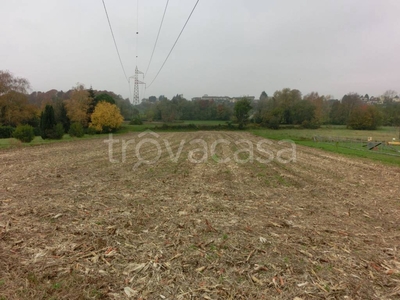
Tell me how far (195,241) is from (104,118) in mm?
44909

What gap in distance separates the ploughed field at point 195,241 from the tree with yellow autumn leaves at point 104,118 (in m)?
38.5

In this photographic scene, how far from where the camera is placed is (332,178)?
11336 mm

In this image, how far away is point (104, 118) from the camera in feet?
149

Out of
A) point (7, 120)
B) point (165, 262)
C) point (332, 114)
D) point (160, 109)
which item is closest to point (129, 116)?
point (160, 109)

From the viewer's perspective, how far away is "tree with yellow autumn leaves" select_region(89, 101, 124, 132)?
4506cm

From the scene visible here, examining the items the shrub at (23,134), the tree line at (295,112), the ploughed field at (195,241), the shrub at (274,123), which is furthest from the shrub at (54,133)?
the shrub at (274,123)

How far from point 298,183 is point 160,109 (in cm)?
6965

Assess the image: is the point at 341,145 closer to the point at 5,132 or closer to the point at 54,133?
the point at 54,133

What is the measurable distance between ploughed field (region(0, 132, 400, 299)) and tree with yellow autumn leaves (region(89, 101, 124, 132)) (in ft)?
126

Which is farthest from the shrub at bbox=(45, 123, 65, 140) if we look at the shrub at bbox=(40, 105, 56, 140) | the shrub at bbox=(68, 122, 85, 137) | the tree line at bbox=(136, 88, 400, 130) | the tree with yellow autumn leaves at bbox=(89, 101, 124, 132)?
the tree line at bbox=(136, 88, 400, 130)

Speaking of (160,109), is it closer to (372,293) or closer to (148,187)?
(148,187)

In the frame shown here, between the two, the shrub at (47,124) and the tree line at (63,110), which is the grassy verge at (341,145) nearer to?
the tree line at (63,110)

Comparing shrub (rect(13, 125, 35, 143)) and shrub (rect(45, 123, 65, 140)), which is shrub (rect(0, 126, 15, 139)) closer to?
shrub (rect(45, 123, 65, 140))

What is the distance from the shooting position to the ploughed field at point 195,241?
3.46 metres
